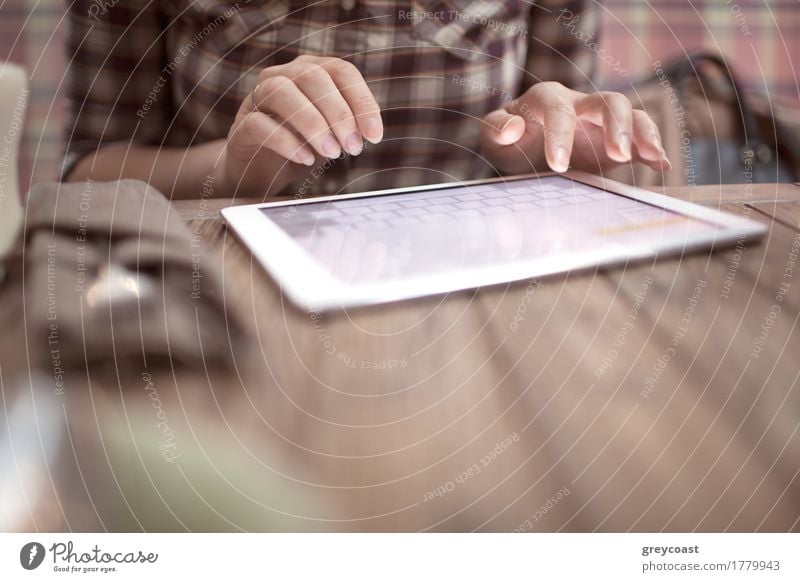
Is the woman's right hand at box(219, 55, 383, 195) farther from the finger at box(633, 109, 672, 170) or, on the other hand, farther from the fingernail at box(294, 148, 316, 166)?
the finger at box(633, 109, 672, 170)

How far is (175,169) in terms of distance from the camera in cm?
21

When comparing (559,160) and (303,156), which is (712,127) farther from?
(303,156)

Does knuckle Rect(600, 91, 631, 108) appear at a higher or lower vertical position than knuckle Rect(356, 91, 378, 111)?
lower

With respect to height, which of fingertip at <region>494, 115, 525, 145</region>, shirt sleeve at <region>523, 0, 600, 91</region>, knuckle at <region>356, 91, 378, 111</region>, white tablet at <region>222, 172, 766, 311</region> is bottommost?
white tablet at <region>222, 172, 766, 311</region>

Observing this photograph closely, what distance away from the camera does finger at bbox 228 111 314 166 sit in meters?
0.21

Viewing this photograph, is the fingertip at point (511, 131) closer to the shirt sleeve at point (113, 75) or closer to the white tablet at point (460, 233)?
the white tablet at point (460, 233)

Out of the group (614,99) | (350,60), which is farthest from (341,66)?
(614,99)

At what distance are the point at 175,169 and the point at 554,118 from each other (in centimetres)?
15

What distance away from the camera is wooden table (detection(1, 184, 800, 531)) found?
181 millimetres

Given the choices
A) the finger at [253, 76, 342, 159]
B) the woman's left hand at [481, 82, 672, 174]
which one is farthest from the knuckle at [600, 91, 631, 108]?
the finger at [253, 76, 342, 159]

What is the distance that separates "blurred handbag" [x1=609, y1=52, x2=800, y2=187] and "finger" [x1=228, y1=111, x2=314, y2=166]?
0.12 meters

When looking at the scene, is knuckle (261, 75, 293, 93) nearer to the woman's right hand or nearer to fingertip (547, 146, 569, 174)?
the woman's right hand
